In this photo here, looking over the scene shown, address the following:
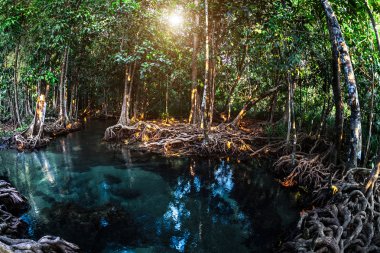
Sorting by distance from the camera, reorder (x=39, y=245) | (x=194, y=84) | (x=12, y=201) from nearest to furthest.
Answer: (x=39, y=245)
(x=12, y=201)
(x=194, y=84)

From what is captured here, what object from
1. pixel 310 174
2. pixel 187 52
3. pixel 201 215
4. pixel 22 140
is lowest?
pixel 201 215

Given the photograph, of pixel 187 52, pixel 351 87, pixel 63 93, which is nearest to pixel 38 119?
pixel 63 93

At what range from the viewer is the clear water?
5781mm

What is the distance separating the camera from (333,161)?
8.21 meters

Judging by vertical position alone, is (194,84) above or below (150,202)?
above

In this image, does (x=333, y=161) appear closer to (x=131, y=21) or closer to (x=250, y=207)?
(x=250, y=207)

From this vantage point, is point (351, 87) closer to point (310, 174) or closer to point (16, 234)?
point (310, 174)

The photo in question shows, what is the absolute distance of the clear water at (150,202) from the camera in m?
5.78

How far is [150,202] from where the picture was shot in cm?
759

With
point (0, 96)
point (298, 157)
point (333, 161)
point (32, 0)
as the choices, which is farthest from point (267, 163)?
point (0, 96)

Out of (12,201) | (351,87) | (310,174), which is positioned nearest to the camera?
(351,87)

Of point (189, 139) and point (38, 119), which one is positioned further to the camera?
point (38, 119)

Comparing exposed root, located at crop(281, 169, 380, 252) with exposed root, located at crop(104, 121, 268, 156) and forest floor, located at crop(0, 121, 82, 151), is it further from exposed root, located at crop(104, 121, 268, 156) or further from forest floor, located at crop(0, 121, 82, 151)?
forest floor, located at crop(0, 121, 82, 151)

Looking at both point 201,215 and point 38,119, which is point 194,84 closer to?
point 38,119
